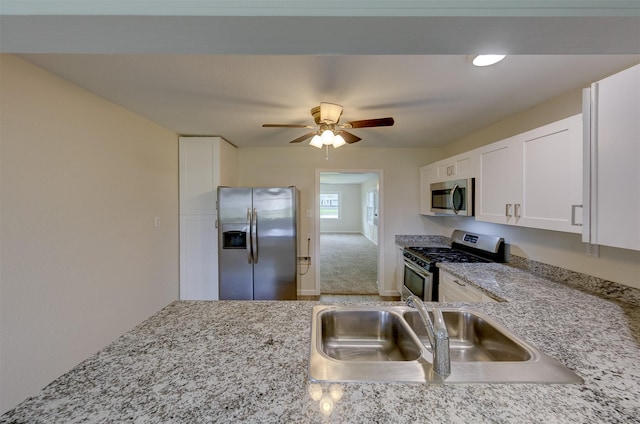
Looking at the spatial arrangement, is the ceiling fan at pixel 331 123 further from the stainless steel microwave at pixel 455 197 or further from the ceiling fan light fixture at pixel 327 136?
the stainless steel microwave at pixel 455 197

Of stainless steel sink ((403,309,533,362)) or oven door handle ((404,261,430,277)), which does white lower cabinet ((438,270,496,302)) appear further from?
stainless steel sink ((403,309,533,362))

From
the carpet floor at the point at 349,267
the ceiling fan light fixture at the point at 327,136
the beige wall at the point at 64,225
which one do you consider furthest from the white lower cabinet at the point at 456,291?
the beige wall at the point at 64,225

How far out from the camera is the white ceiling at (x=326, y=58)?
55 cm

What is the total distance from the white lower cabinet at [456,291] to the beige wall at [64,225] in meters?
2.84

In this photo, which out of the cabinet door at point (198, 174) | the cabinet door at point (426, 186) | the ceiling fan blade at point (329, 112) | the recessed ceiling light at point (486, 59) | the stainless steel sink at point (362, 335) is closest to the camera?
the stainless steel sink at point (362, 335)

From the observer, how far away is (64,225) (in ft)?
5.50

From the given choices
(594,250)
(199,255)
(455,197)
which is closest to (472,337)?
(594,250)

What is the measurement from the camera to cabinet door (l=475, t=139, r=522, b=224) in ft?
6.31

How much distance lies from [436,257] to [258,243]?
1954mm

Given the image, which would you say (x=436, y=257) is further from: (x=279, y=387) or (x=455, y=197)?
(x=279, y=387)

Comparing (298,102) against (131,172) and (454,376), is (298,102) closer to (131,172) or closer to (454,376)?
(131,172)

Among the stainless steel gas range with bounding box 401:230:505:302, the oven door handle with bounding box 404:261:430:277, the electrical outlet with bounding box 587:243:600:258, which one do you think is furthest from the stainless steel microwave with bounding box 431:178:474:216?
the electrical outlet with bounding box 587:243:600:258

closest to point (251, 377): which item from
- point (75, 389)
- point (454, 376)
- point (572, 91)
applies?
point (75, 389)

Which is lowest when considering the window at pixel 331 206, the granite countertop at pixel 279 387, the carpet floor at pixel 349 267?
the carpet floor at pixel 349 267
